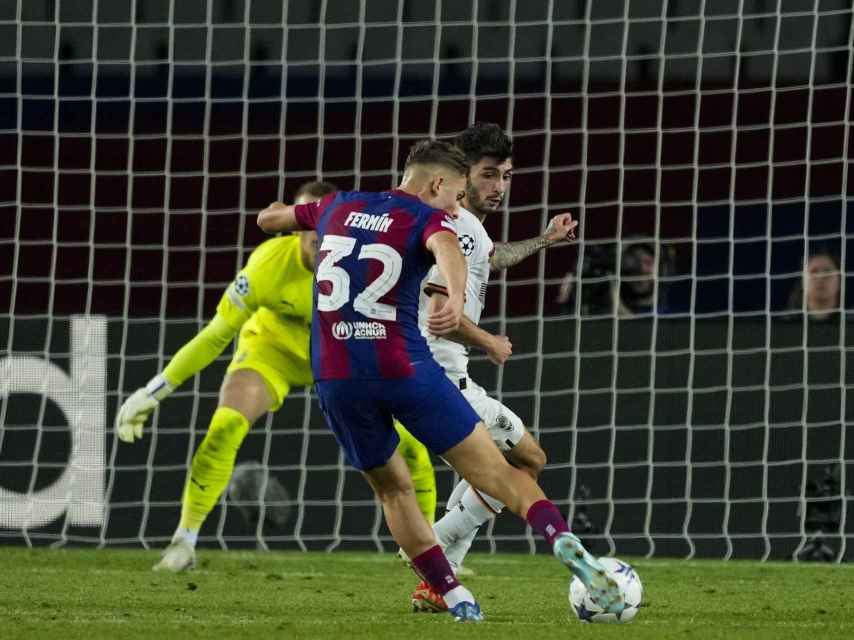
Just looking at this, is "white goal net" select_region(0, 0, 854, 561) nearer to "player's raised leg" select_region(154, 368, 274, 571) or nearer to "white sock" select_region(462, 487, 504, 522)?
"player's raised leg" select_region(154, 368, 274, 571)

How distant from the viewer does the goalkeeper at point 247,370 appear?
26.7 ft

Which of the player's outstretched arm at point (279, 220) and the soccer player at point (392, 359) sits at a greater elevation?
the player's outstretched arm at point (279, 220)

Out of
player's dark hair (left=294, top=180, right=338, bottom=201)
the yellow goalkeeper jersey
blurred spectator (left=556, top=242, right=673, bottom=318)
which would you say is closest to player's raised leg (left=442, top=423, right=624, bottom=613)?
player's dark hair (left=294, top=180, right=338, bottom=201)

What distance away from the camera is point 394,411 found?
18.1 ft

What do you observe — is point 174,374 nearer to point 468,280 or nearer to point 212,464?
point 212,464

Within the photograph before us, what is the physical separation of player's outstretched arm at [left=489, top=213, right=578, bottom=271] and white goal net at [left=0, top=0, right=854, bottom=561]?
2.57 metres

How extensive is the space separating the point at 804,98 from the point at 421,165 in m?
8.88

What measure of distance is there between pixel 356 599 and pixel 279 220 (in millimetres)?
1630

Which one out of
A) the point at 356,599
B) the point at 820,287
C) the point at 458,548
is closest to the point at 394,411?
the point at 356,599

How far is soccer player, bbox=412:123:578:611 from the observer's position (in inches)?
264

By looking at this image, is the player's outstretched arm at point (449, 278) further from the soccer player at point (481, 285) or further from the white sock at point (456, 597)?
the soccer player at point (481, 285)

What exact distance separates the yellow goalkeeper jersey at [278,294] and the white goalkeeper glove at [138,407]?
0.45 metres

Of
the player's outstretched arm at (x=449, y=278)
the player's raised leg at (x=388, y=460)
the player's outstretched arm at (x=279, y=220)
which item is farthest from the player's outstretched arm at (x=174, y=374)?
the player's outstretched arm at (x=449, y=278)

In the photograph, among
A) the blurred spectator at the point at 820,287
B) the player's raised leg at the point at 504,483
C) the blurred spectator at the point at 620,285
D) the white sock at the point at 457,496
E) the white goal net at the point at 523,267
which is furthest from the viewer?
the blurred spectator at the point at 620,285
